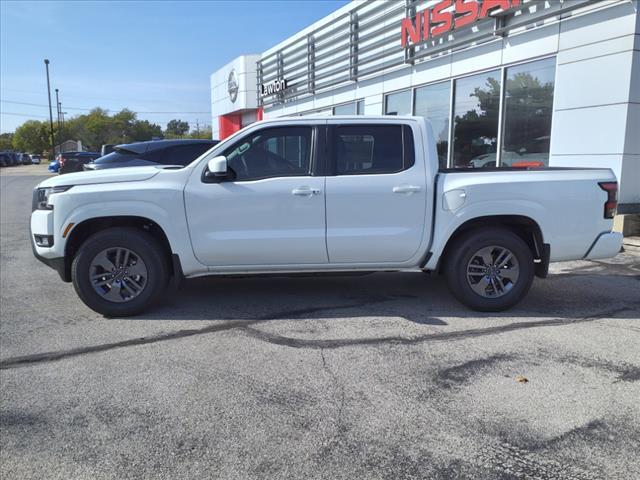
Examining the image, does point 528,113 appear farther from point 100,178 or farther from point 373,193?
point 100,178

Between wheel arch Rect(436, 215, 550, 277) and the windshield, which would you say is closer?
wheel arch Rect(436, 215, 550, 277)

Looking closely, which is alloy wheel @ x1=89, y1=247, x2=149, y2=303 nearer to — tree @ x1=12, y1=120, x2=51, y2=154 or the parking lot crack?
the parking lot crack

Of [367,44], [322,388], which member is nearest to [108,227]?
[322,388]

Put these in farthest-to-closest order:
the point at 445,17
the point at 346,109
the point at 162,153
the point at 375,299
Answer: the point at 346,109, the point at 445,17, the point at 162,153, the point at 375,299

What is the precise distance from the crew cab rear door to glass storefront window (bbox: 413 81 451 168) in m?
7.78

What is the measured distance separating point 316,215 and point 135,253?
1.80 m

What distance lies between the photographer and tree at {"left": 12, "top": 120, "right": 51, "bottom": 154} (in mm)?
89625

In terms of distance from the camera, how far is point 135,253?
5.03 m

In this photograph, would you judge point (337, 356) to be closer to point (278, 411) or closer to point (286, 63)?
point (278, 411)

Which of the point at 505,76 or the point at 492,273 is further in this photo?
the point at 505,76

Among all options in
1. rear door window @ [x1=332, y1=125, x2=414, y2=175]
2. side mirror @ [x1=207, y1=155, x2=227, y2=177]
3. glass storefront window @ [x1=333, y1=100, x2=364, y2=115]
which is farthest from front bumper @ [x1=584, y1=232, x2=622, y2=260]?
glass storefront window @ [x1=333, y1=100, x2=364, y2=115]

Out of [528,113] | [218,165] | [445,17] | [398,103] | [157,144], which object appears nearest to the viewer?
[218,165]

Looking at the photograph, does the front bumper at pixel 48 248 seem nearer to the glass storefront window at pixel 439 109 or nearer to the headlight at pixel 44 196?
the headlight at pixel 44 196

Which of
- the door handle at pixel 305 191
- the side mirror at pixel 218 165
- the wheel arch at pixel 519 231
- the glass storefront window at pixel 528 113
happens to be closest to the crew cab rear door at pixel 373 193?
the door handle at pixel 305 191
